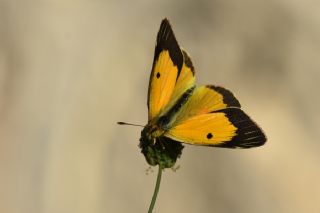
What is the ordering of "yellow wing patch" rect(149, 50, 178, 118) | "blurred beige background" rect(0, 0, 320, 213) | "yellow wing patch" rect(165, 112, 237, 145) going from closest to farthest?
"yellow wing patch" rect(165, 112, 237, 145)
"yellow wing patch" rect(149, 50, 178, 118)
"blurred beige background" rect(0, 0, 320, 213)

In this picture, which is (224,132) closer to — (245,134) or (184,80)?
(245,134)

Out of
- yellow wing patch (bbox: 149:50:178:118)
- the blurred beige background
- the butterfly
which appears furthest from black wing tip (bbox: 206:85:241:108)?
the blurred beige background

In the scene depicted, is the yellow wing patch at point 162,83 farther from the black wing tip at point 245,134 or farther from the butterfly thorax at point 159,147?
the black wing tip at point 245,134

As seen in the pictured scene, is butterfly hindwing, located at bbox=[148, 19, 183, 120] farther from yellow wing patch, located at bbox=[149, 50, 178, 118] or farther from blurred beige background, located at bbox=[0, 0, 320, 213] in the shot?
blurred beige background, located at bbox=[0, 0, 320, 213]

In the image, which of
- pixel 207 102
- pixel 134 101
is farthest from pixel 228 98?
pixel 134 101

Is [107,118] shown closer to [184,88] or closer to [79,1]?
[79,1]

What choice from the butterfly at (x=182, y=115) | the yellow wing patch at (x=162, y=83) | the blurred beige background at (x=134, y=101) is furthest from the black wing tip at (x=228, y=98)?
the blurred beige background at (x=134, y=101)
